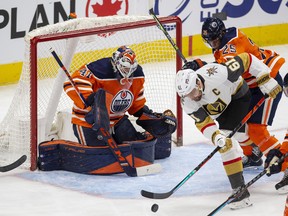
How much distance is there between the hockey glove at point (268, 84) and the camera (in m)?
6.38

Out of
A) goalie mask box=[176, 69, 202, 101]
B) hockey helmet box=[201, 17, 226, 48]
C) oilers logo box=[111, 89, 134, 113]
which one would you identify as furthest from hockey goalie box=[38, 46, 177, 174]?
goalie mask box=[176, 69, 202, 101]

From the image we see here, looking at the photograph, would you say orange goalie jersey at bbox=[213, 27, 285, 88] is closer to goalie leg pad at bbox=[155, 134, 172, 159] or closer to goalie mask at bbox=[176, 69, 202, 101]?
goalie mask at bbox=[176, 69, 202, 101]

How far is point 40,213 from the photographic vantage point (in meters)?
6.19

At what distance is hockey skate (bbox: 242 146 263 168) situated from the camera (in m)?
6.94

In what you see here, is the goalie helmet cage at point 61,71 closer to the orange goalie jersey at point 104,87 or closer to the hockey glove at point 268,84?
the orange goalie jersey at point 104,87

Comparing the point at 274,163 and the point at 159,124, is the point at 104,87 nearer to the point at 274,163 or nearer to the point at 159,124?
the point at 159,124

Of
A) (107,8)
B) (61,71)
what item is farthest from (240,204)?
(107,8)

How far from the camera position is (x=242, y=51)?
261 inches

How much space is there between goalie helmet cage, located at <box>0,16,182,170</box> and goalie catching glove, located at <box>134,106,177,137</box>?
0.38m

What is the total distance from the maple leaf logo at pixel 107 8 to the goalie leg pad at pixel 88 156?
215 cm

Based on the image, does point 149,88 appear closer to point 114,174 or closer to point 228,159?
point 114,174

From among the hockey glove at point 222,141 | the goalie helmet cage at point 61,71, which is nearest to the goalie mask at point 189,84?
the hockey glove at point 222,141

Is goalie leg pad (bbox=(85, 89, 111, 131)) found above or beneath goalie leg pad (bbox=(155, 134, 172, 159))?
above

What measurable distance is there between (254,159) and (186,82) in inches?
45.8
